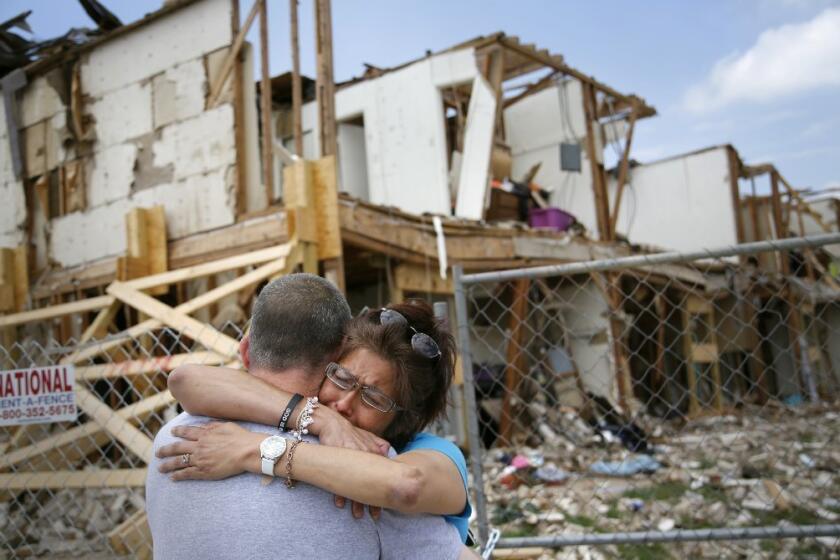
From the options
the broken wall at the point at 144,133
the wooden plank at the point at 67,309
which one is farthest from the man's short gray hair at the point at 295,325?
the broken wall at the point at 144,133

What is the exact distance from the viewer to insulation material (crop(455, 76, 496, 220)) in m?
9.33

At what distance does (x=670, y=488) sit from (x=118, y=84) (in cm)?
846

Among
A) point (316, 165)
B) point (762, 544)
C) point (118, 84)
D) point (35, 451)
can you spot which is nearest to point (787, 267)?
point (762, 544)

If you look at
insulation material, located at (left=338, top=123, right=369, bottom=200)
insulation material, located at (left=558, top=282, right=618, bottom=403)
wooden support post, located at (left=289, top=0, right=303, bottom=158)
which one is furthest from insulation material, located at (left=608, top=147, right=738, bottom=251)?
wooden support post, located at (left=289, top=0, right=303, bottom=158)

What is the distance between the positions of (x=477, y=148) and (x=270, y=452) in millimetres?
8714

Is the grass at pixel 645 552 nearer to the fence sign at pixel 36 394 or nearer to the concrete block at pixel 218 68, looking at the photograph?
the fence sign at pixel 36 394

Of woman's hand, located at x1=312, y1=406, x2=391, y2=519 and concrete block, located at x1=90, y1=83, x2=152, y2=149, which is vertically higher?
concrete block, located at x1=90, y1=83, x2=152, y2=149

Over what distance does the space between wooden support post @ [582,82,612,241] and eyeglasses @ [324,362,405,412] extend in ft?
35.2

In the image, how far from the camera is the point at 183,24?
743 cm

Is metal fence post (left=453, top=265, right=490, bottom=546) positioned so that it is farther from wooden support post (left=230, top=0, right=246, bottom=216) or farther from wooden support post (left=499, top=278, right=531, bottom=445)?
wooden support post (left=499, top=278, right=531, bottom=445)

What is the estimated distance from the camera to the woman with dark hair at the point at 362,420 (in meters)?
1.20

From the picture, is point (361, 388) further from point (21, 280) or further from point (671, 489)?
point (21, 280)

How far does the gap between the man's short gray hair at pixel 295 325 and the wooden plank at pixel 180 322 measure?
3065 mm

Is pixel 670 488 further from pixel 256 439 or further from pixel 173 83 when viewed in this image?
pixel 173 83
